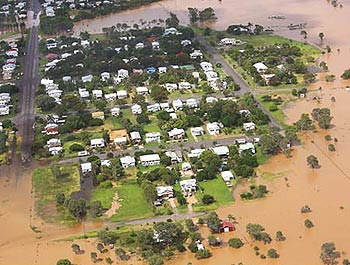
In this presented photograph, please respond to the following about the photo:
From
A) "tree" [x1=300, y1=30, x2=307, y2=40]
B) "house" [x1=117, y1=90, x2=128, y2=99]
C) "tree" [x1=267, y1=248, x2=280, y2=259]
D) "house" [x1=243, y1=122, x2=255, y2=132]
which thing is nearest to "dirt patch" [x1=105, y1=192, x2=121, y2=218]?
"tree" [x1=267, y1=248, x2=280, y2=259]

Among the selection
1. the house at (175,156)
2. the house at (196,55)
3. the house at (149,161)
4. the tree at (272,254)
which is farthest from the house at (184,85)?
the tree at (272,254)

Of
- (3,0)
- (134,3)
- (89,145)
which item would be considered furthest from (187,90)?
(3,0)

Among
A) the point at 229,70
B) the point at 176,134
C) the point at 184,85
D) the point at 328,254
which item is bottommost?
the point at 229,70

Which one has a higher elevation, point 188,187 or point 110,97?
point 188,187

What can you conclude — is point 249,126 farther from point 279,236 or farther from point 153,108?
point 279,236

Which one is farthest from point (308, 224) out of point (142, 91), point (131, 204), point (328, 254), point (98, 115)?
point (142, 91)

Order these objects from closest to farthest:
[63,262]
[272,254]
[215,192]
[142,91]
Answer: [63,262] → [272,254] → [215,192] → [142,91]

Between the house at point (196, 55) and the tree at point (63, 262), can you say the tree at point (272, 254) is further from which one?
the house at point (196, 55)

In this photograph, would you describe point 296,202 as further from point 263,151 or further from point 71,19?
point 71,19
